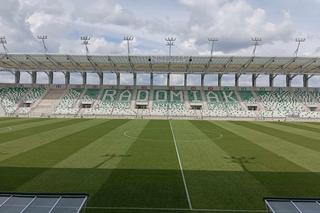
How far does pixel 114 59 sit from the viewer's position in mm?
61188

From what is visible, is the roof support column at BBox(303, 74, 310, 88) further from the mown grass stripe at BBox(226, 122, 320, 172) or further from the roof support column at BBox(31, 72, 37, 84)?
the roof support column at BBox(31, 72, 37, 84)

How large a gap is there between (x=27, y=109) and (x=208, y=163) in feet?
175

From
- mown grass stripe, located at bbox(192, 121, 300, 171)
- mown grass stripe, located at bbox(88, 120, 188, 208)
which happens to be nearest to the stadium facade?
mown grass stripe, located at bbox(192, 121, 300, 171)

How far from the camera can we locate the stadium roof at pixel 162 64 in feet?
197

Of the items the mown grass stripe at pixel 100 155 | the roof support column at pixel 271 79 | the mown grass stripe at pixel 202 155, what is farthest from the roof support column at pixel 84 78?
the mown grass stripe at pixel 202 155

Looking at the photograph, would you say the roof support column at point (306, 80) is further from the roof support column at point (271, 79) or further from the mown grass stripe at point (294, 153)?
the mown grass stripe at point (294, 153)

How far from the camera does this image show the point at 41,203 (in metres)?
7.56

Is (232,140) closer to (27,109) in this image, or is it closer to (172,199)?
(172,199)

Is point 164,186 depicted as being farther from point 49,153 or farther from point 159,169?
point 49,153

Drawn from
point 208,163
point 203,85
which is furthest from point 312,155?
point 203,85

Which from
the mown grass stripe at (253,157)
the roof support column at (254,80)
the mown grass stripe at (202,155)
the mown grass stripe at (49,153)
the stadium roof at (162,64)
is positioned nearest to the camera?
the mown grass stripe at (202,155)

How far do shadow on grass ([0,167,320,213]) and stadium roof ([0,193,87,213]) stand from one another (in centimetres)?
322

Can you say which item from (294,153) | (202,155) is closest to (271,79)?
(294,153)

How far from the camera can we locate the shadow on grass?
11.8 m
